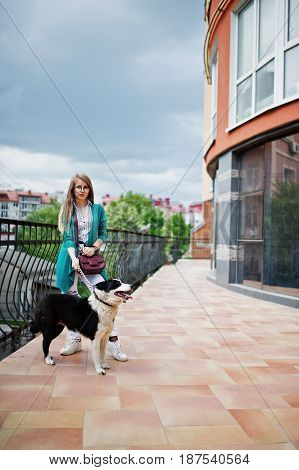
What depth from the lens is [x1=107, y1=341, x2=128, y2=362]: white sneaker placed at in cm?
315

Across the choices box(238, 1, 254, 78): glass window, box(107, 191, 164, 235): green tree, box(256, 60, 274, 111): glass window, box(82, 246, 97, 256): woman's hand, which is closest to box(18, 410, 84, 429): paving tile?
box(82, 246, 97, 256): woman's hand

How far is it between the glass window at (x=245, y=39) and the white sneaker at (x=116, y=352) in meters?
6.07

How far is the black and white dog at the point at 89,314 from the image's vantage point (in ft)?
8.85

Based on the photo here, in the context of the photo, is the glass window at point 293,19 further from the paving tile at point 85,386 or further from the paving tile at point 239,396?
the paving tile at point 85,386

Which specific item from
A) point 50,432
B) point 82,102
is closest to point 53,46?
point 82,102

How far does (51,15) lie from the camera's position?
5328 mm

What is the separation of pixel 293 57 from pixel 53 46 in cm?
366

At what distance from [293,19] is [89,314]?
573 cm

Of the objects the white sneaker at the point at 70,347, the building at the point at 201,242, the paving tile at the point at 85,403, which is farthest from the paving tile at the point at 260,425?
the building at the point at 201,242

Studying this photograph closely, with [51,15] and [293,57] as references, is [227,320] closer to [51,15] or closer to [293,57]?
[293,57]

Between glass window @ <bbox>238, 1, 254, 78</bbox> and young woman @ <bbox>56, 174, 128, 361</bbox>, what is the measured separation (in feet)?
18.2

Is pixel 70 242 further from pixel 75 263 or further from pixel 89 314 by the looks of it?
pixel 89 314

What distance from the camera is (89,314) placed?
2789 mm

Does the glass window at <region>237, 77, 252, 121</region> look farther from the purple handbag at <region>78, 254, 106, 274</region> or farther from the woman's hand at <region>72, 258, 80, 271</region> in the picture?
the woman's hand at <region>72, 258, 80, 271</region>
